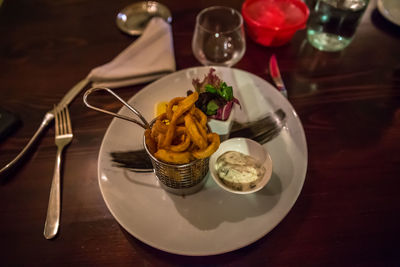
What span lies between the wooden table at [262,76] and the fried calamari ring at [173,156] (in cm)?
26

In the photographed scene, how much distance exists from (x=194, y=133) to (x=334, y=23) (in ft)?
2.94

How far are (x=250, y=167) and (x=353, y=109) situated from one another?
0.51 metres

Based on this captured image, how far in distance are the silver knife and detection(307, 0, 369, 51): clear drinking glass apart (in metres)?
0.98

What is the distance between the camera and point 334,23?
1205 mm

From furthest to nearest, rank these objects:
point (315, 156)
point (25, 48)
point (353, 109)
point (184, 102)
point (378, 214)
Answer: point (25, 48) < point (353, 109) < point (315, 156) < point (378, 214) < point (184, 102)

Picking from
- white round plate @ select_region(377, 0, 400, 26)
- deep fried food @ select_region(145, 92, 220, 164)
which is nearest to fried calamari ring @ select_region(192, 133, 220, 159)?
deep fried food @ select_region(145, 92, 220, 164)

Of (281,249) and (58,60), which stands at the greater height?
(58,60)

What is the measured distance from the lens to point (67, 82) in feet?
3.83

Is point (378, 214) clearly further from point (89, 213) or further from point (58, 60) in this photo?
point (58, 60)

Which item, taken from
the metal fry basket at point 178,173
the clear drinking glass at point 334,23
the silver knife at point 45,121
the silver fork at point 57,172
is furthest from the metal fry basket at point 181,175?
the clear drinking glass at point 334,23

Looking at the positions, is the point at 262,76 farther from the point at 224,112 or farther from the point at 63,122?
the point at 63,122

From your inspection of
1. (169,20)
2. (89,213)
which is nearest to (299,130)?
(89,213)

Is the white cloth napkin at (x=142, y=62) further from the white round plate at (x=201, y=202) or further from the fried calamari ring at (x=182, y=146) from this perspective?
the fried calamari ring at (x=182, y=146)

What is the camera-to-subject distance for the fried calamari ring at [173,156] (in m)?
0.70
